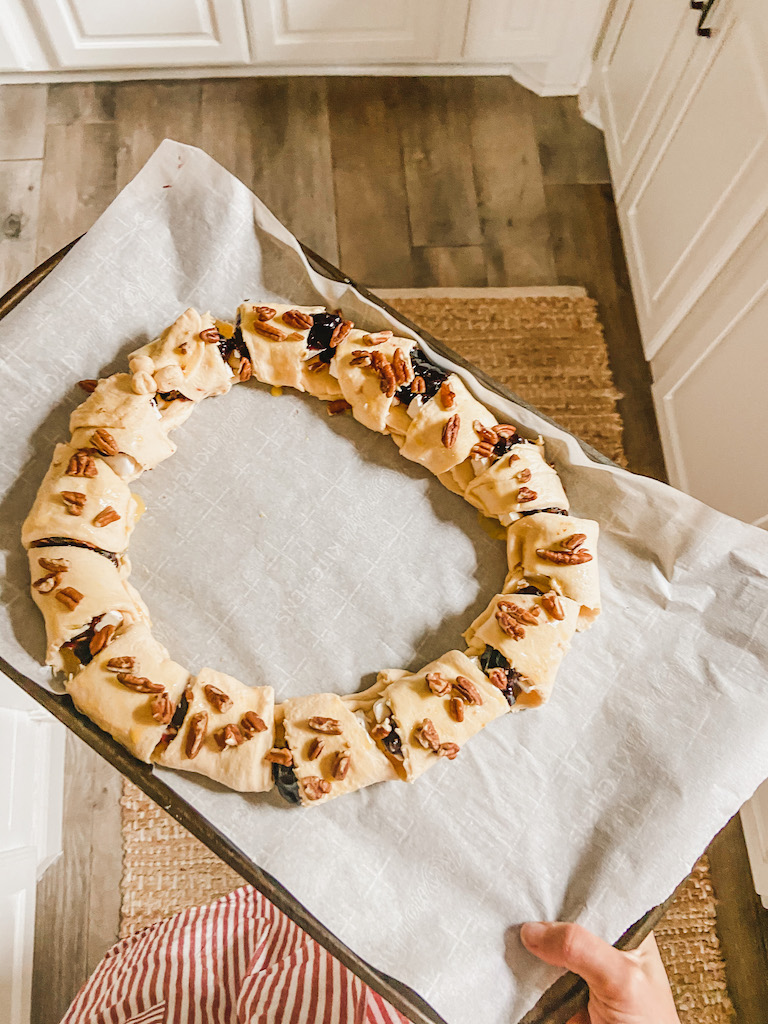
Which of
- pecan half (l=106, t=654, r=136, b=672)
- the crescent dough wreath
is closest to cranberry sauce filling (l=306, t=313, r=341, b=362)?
the crescent dough wreath

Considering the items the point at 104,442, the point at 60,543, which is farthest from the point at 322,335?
the point at 60,543

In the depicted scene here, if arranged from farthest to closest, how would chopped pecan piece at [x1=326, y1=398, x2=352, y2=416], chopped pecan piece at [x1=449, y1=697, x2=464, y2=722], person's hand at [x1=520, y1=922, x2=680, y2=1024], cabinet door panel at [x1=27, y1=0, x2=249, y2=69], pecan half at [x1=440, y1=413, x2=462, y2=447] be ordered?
1. cabinet door panel at [x1=27, y1=0, x2=249, y2=69]
2. chopped pecan piece at [x1=326, y1=398, x2=352, y2=416]
3. pecan half at [x1=440, y1=413, x2=462, y2=447]
4. chopped pecan piece at [x1=449, y1=697, x2=464, y2=722]
5. person's hand at [x1=520, y1=922, x2=680, y2=1024]

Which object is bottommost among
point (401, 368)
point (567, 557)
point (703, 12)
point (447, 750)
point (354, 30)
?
point (447, 750)

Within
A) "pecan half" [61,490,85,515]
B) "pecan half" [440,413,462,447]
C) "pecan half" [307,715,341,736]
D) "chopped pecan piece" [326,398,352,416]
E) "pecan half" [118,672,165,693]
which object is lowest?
"pecan half" [118,672,165,693]

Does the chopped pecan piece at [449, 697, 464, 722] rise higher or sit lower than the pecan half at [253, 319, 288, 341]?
lower

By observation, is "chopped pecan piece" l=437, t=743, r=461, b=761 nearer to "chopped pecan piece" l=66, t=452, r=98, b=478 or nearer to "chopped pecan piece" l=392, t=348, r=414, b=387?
"chopped pecan piece" l=392, t=348, r=414, b=387

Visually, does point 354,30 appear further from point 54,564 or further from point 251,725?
point 251,725

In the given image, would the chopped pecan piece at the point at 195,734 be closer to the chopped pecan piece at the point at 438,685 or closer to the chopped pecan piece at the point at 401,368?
the chopped pecan piece at the point at 438,685
